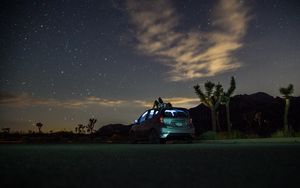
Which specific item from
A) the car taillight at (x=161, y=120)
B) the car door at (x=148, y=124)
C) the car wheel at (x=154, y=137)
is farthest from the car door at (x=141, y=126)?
the car taillight at (x=161, y=120)

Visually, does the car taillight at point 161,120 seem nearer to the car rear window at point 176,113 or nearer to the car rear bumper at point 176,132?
the car rear window at point 176,113

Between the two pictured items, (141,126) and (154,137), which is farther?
(141,126)

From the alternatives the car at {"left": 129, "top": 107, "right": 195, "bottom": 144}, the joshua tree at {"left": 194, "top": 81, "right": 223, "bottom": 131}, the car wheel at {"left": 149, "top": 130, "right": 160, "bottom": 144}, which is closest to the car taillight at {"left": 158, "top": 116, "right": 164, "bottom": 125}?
the car at {"left": 129, "top": 107, "right": 195, "bottom": 144}

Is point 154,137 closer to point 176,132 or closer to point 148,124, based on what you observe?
point 148,124

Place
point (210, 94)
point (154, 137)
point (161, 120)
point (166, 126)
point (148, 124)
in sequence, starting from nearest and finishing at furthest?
point (166, 126) → point (161, 120) → point (154, 137) → point (148, 124) → point (210, 94)

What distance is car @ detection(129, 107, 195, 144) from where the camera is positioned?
1947 cm

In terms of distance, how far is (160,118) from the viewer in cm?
1972

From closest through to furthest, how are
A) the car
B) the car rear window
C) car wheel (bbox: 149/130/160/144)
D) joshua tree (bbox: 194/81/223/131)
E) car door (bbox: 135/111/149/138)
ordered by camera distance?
the car
car wheel (bbox: 149/130/160/144)
the car rear window
car door (bbox: 135/111/149/138)
joshua tree (bbox: 194/81/223/131)

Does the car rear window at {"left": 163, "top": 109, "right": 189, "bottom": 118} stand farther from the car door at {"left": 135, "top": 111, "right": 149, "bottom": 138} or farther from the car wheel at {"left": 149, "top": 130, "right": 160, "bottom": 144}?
the car door at {"left": 135, "top": 111, "right": 149, "bottom": 138}

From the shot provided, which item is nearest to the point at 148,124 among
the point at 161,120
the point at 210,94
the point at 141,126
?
the point at 141,126

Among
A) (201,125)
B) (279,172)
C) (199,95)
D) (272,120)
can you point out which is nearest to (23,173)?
(279,172)

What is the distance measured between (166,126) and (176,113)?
48.8 inches

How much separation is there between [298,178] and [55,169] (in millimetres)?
3703

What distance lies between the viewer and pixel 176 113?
20.5 metres
